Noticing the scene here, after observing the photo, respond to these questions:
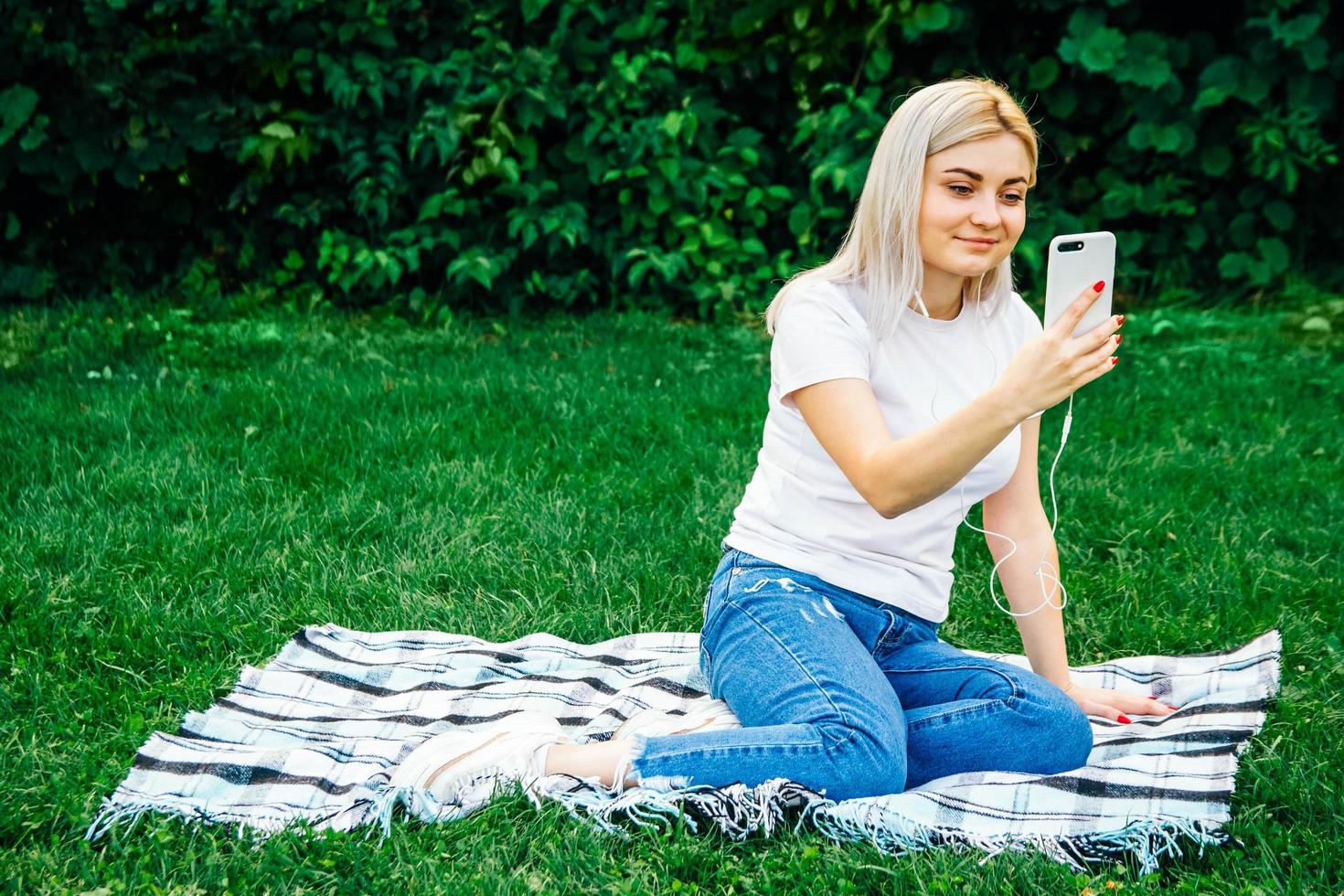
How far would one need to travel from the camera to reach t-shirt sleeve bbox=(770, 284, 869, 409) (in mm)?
2115

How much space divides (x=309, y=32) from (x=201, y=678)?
406cm

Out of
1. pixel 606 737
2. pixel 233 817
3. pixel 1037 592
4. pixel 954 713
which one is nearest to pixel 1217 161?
pixel 1037 592

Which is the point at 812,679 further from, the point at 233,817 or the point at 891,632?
the point at 233,817

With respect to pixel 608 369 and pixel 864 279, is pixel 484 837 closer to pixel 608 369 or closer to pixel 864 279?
pixel 864 279

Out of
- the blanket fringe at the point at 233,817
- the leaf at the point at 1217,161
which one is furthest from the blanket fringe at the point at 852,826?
the leaf at the point at 1217,161

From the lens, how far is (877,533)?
230 cm

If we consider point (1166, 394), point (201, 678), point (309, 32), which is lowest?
point (201, 678)

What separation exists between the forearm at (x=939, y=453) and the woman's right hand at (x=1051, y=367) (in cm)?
2

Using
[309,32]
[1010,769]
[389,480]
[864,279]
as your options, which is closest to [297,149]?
[309,32]

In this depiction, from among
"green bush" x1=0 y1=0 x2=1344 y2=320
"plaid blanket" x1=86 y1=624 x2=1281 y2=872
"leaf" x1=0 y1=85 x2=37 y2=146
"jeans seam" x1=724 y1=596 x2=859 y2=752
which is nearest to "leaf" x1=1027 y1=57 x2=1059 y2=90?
"green bush" x1=0 y1=0 x2=1344 y2=320

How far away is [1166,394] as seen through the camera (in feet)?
15.5

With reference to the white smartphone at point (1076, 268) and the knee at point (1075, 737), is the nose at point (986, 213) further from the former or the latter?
the knee at point (1075, 737)

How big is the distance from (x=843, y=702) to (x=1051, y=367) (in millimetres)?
685

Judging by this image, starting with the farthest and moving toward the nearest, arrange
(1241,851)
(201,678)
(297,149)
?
(297,149) → (201,678) → (1241,851)
